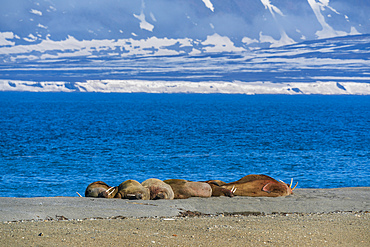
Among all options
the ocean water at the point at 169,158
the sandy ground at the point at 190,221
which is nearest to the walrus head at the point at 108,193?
the sandy ground at the point at 190,221

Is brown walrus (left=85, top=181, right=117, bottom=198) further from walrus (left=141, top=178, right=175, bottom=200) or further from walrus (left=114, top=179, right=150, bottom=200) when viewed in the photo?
walrus (left=141, top=178, right=175, bottom=200)

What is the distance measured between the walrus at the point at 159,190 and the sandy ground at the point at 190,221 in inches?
24.0

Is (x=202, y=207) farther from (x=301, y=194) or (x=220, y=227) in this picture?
(x=301, y=194)

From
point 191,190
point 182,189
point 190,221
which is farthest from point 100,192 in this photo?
point 190,221

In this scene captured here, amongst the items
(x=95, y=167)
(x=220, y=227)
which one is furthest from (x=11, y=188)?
(x=220, y=227)

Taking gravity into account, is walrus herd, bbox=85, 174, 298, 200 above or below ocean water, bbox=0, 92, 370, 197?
above

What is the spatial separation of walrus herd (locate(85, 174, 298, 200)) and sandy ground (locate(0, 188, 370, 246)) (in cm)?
48

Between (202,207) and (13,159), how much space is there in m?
23.8

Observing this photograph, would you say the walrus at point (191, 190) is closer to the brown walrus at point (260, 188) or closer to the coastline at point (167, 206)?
the coastline at point (167, 206)

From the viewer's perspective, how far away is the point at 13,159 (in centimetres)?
3525

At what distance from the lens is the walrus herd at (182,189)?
15.6 m

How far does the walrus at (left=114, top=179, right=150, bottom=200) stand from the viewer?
50.3 ft

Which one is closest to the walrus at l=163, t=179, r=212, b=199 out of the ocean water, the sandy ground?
the sandy ground

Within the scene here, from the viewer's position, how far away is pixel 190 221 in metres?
12.4
